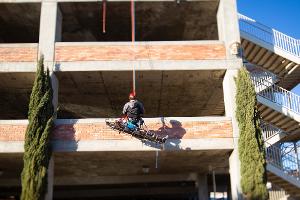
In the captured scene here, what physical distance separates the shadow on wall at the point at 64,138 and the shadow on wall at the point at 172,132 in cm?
289

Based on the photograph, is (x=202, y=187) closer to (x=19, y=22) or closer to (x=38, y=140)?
(x=38, y=140)

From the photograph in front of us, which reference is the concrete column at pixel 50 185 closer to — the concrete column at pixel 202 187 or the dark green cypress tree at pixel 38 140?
the dark green cypress tree at pixel 38 140

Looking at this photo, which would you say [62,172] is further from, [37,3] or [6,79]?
[37,3]

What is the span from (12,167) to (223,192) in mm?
14225

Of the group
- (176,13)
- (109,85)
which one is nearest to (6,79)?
(109,85)

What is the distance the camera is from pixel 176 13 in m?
19.3

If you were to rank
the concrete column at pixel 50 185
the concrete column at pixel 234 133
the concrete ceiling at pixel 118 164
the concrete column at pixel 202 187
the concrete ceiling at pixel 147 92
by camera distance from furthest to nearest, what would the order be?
1. the concrete column at pixel 202 187
2. the concrete ceiling at pixel 147 92
3. the concrete ceiling at pixel 118 164
4. the concrete column at pixel 234 133
5. the concrete column at pixel 50 185

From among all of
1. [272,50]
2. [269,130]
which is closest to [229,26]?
[272,50]

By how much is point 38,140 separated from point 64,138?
3.80 feet

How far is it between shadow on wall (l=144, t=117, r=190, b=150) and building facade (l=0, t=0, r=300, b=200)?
4 cm

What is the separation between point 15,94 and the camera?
20734mm

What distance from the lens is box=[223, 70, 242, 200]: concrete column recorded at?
15.9 m

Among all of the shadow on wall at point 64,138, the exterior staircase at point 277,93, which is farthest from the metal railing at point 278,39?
the shadow on wall at point 64,138

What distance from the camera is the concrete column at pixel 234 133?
52.2ft
